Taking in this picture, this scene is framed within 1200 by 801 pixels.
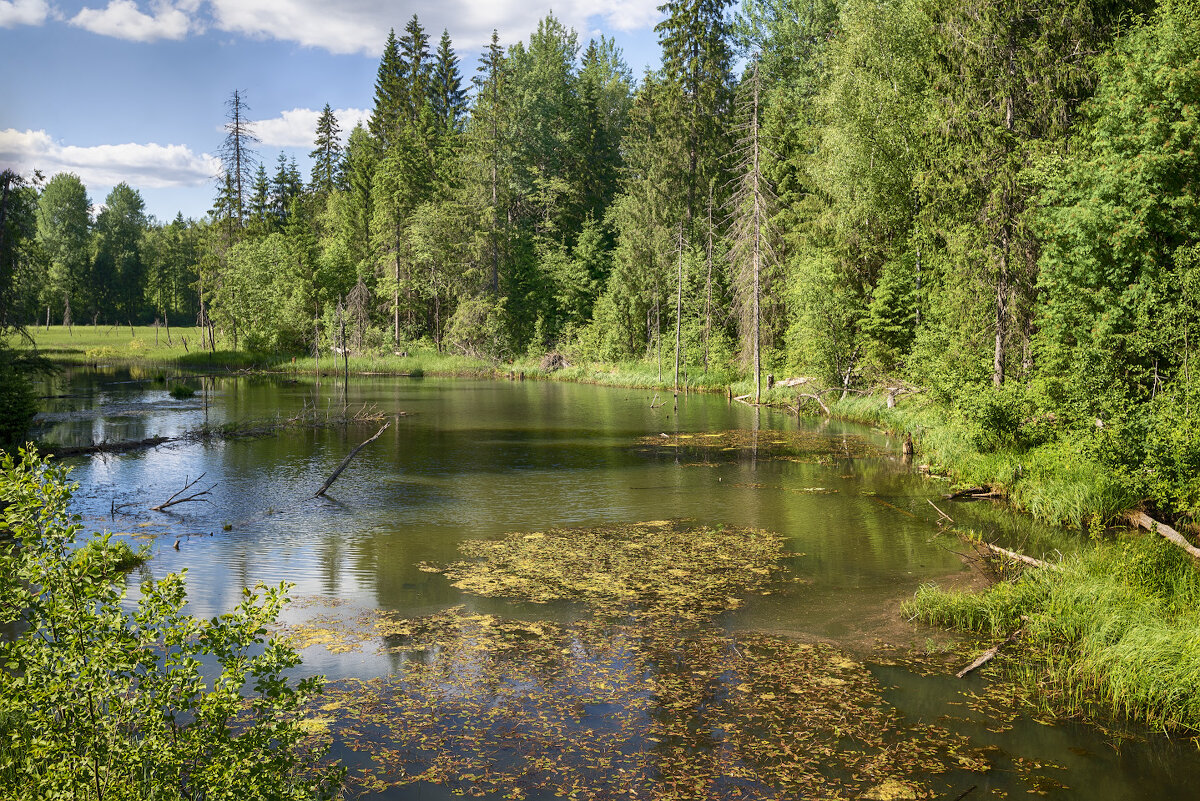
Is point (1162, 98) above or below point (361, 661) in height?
above

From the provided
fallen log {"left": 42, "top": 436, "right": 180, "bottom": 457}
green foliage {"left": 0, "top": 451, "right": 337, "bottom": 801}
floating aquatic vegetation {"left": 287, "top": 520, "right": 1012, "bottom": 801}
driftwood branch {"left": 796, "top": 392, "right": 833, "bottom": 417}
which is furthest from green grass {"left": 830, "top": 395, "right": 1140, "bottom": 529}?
fallen log {"left": 42, "top": 436, "right": 180, "bottom": 457}

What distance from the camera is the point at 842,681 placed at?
844 centimetres

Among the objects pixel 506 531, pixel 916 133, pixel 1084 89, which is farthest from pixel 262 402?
pixel 1084 89

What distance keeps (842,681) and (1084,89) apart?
18.3 meters

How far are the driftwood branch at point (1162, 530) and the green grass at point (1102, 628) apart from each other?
0.71ft

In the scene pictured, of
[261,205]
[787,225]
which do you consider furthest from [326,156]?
[787,225]

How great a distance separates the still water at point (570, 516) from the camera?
24.6 feet

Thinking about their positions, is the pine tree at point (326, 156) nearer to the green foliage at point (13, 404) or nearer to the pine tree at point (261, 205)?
the pine tree at point (261, 205)

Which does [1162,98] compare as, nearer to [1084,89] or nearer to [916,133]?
[1084,89]

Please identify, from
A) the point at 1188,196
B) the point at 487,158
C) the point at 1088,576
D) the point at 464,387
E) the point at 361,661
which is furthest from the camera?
the point at 487,158

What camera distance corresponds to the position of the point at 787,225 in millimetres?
40938

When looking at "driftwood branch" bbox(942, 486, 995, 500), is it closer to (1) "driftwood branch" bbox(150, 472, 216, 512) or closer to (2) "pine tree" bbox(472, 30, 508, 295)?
(1) "driftwood branch" bbox(150, 472, 216, 512)

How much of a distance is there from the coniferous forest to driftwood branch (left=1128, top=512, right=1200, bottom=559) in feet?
1.30

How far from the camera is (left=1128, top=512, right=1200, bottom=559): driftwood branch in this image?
11627 mm
